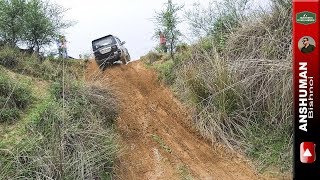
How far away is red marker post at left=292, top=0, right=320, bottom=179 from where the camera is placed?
2.94 m

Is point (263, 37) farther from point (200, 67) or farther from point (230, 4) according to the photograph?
point (230, 4)

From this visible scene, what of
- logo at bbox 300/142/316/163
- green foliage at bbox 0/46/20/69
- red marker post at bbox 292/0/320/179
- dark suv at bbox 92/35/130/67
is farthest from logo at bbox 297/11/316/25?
dark suv at bbox 92/35/130/67

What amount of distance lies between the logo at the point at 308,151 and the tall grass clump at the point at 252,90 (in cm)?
537

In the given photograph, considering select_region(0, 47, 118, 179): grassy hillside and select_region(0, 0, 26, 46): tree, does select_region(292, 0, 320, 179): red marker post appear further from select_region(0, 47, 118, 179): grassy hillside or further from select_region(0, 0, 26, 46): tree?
select_region(0, 0, 26, 46): tree

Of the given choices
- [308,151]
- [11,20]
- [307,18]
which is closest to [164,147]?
[308,151]

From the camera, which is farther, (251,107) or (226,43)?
(226,43)

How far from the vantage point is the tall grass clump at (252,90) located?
8.98 meters

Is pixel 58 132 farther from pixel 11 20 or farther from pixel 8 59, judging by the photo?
pixel 11 20

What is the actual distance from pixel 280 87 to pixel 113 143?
3.59m

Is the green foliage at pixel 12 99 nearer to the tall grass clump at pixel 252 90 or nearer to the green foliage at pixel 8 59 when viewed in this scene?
the tall grass clump at pixel 252 90

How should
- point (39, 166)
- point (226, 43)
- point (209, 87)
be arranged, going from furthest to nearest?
1. point (226, 43)
2. point (209, 87)
3. point (39, 166)

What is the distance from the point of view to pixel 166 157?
8.89 metres

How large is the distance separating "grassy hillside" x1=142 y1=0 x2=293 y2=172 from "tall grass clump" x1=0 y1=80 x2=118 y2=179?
2242 millimetres

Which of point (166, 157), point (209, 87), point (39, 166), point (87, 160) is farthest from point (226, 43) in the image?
point (39, 166)
